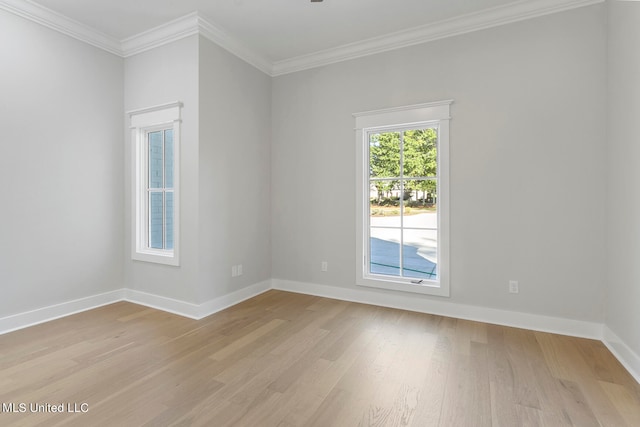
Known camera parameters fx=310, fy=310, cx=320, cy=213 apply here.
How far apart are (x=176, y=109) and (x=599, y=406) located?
4.09 m

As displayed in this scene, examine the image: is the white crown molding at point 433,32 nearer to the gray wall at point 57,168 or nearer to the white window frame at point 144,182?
the white window frame at point 144,182

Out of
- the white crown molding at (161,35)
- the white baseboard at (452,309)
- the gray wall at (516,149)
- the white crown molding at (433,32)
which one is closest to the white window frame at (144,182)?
the white crown molding at (161,35)

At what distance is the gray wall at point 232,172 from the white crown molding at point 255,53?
0.16 m

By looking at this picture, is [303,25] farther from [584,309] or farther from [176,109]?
[584,309]

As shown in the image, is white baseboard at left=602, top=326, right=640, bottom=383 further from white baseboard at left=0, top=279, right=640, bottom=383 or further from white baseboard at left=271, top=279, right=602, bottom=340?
white baseboard at left=271, top=279, right=602, bottom=340

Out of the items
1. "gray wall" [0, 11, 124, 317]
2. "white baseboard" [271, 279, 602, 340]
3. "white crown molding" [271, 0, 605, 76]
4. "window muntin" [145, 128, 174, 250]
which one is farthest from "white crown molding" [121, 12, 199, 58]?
"white baseboard" [271, 279, 602, 340]

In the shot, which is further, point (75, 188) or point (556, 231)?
point (75, 188)

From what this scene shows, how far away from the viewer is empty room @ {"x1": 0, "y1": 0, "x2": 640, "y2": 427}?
203 cm

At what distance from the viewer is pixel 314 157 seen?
12.8 feet

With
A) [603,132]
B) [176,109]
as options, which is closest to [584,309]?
[603,132]

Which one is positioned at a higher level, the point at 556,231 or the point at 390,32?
the point at 390,32

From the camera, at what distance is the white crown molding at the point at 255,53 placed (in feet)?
9.25

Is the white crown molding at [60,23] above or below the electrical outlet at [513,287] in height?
above

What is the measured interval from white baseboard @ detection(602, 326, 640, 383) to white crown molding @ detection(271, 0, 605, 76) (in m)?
2.80
